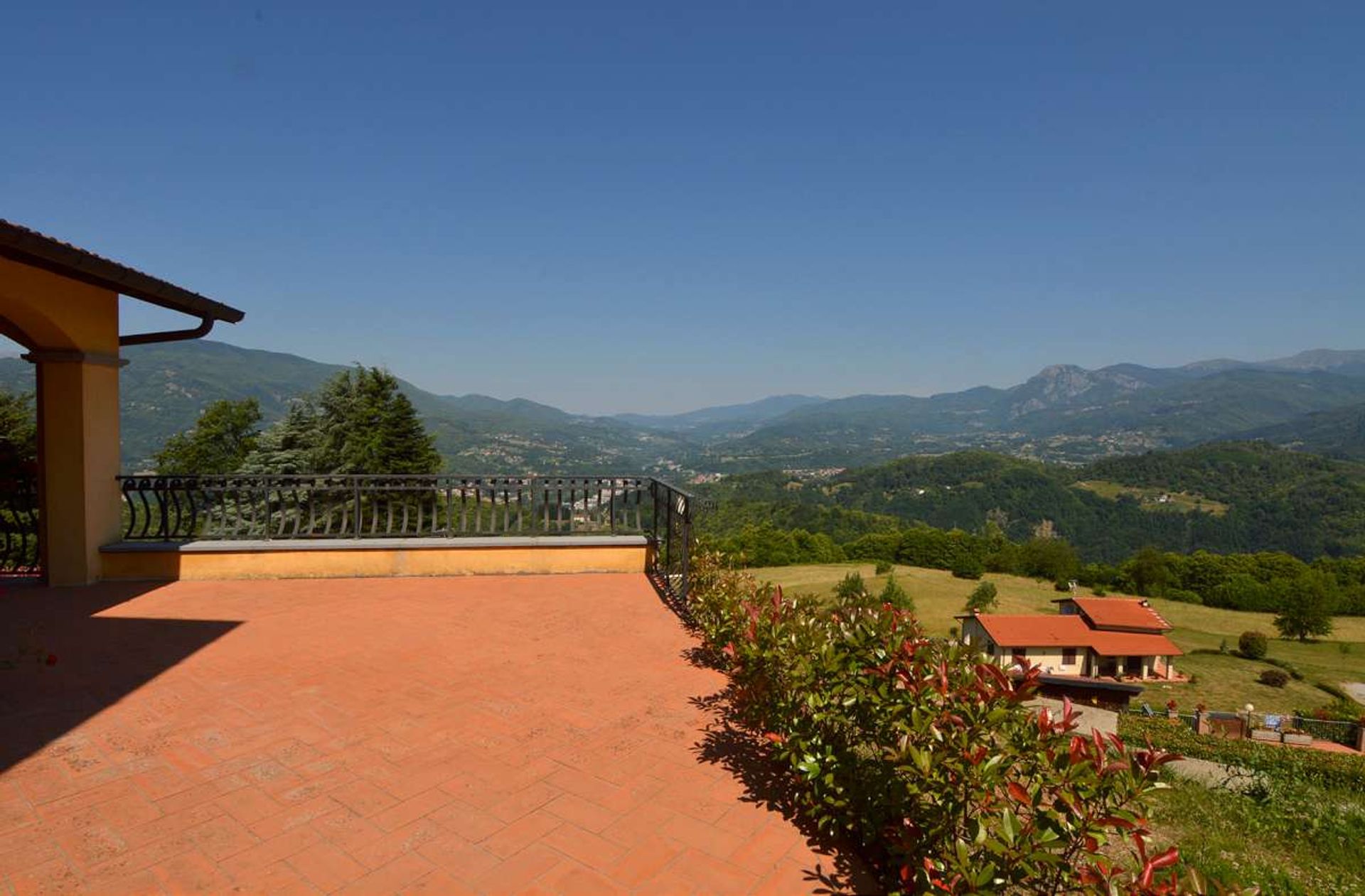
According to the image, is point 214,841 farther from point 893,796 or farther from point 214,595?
point 214,595

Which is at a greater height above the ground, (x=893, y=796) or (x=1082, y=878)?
(x=1082, y=878)

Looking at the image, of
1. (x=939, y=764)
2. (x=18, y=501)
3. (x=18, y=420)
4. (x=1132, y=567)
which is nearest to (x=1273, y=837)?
(x=939, y=764)

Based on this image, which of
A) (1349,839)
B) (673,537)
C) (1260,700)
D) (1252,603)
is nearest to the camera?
(1349,839)

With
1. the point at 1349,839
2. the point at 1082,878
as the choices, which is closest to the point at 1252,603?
the point at 1349,839

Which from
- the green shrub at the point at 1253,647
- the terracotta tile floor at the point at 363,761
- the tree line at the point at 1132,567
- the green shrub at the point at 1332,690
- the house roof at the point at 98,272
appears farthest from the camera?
the tree line at the point at 1132,567

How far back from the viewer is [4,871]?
7.70 feet

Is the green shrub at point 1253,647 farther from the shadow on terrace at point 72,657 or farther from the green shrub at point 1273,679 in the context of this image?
the shadow on terrace at point 72,657

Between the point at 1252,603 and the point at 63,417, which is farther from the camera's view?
the point at 1252,603

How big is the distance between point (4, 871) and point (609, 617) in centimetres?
400

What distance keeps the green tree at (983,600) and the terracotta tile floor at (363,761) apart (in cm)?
5097

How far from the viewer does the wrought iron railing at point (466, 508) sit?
6.58 m

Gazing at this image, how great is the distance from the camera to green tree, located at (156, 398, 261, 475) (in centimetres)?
3000

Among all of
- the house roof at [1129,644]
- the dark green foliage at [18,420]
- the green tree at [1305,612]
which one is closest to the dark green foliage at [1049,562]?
the green tree at [1305,612]

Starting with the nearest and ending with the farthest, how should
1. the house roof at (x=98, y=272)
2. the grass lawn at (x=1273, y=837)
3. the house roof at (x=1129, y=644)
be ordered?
the grass lawn at (x=1273, y=837), the house roof at (x=98, y=272), the house roof at (x=1129, y=644)
